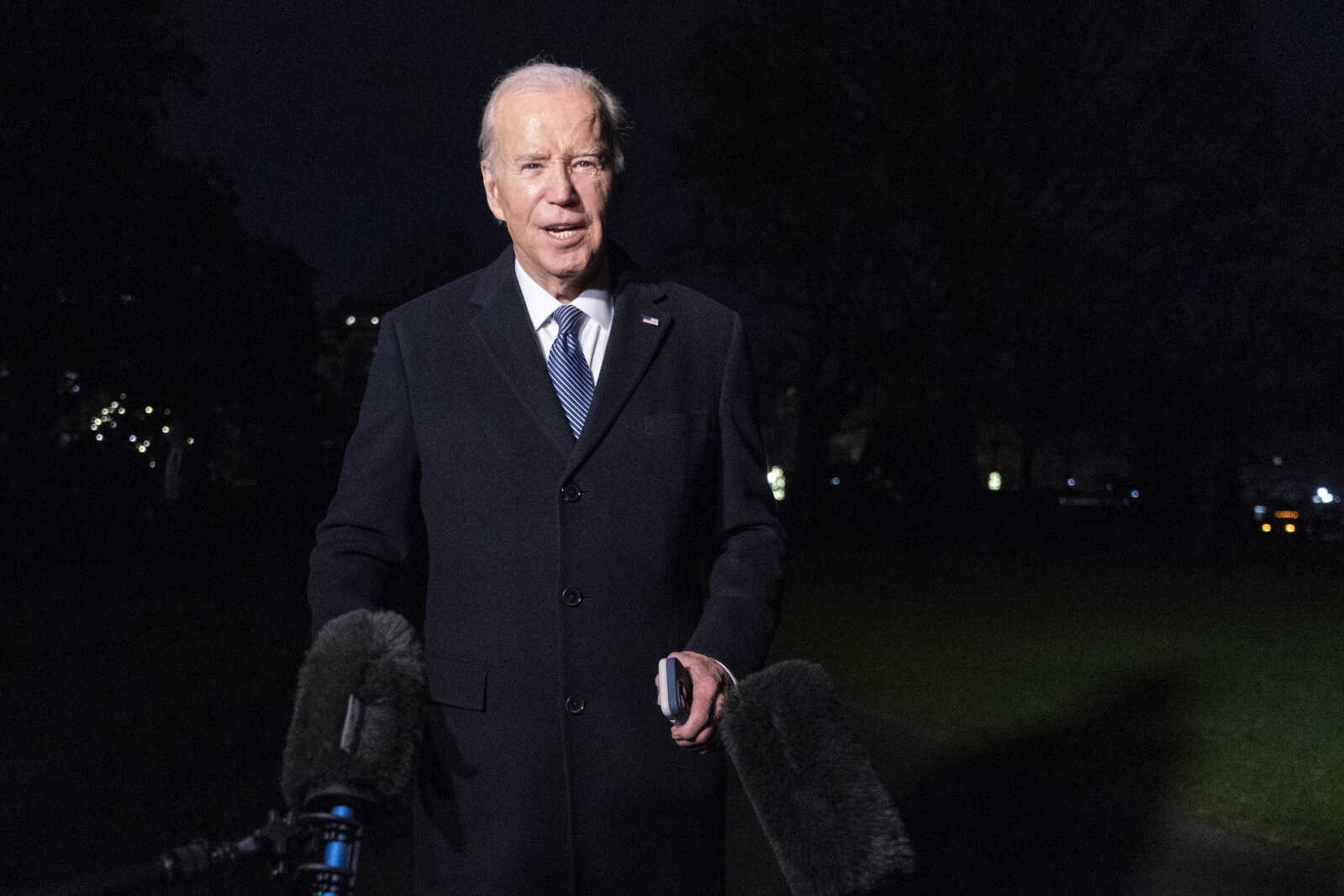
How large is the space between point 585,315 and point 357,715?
41.4 inches

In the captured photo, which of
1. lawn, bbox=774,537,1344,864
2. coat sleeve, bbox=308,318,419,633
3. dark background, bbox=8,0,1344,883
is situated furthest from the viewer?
dark background, bbox=8,0,1344,883

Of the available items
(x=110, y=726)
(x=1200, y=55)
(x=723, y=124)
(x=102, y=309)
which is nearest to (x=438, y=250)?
(x=102, y=309)

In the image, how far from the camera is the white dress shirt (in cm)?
295

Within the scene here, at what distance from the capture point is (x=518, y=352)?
2.88 m

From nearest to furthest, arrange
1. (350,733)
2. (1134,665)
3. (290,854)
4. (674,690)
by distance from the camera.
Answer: (290,854), (350,733), (674,690), (1134,665)

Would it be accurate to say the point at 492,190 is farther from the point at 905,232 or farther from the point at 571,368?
the point at 905,232

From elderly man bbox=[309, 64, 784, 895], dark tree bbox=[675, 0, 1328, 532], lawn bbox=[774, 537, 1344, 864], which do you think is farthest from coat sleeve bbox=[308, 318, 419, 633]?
dark tree bbox=[675, 0, 1328, 532]

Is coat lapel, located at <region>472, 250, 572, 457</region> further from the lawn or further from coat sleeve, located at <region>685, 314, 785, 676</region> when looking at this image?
the lawn

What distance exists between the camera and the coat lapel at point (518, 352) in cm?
283

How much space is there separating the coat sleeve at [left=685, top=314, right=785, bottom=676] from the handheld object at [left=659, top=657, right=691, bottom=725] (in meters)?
0.17

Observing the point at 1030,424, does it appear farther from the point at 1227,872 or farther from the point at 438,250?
the point at 1227,872

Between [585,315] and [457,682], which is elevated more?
[585,315]

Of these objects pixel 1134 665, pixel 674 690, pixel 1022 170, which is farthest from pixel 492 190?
pixel 1022 170

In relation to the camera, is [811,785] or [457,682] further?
[457,682]
